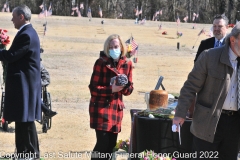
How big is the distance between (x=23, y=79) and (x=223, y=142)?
2595mm

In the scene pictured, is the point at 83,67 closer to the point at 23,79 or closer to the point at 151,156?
the point at 23,79

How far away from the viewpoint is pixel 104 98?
6012mm

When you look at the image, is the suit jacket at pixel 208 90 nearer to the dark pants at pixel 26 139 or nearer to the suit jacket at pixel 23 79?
the suit jacket at pixel 23 79

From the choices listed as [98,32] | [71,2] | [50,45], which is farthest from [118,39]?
[71,2]

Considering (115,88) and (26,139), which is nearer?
(115,88)

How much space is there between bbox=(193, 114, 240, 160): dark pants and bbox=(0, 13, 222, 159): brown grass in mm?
3127

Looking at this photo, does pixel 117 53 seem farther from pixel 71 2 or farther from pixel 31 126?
pixel 71 2

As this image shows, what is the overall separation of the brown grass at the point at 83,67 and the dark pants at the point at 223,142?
3.13 m

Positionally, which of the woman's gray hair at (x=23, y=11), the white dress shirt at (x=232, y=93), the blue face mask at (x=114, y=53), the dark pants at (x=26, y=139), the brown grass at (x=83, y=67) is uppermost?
the woman's gray hair at (x=23, y=11)

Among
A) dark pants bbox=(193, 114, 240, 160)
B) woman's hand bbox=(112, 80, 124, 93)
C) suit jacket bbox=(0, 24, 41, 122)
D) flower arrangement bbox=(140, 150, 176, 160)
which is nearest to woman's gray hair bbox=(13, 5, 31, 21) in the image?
suit jacket bbox=(0, 24, 41, 122)

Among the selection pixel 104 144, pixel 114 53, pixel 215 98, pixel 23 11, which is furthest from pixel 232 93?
pixel 23 11

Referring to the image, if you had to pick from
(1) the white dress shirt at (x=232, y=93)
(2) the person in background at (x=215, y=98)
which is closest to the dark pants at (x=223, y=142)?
(2) the person in background at (x=215, y=98)

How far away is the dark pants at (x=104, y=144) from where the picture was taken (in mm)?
6004

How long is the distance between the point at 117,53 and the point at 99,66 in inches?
9.4
